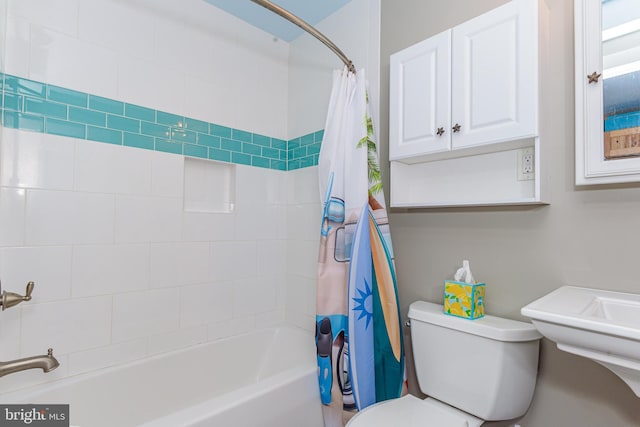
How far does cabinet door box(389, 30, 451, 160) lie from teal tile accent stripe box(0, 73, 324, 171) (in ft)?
2.28

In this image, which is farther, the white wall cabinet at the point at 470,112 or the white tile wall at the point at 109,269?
the white tile wall at the point at 109,269

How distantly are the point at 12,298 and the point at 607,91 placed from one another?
2.24 meters

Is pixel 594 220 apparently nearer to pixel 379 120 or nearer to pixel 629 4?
pixel 629 4

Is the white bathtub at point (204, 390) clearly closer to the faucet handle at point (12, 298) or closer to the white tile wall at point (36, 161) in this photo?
the faucet handle at point (12, 298)

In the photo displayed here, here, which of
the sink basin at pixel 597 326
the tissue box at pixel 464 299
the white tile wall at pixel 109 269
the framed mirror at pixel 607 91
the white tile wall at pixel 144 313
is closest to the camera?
the sink basin at pixel 597 326

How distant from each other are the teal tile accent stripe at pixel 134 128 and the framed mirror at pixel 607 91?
1.35 m

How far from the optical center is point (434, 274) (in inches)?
59.5

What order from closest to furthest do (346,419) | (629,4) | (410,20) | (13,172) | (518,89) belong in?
1. (629,4)
2. (518,89)
3. (13,172)
4. (346,419)
5. (410,20)

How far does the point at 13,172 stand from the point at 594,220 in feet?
7.35

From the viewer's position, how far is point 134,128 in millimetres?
1602

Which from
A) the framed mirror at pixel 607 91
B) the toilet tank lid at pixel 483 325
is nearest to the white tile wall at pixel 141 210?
the toilet tank lid at pixel 483 325

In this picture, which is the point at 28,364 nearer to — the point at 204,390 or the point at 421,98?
the point at 204,390

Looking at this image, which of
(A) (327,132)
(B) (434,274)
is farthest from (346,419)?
(A) (327,132)

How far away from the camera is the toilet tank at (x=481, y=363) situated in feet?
3.67
